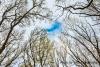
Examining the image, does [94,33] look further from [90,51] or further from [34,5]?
[34,5]

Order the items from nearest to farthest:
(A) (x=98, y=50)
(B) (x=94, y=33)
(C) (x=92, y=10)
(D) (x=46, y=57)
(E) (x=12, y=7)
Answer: (C) (x=92, y=10) → (E) (x=12, y=7) → (A) (x=98, y=50) → (B) (x=94, y=33) → (D) (x=46, y=57)

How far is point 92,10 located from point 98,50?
5632mm

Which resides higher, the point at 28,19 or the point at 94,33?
the point at 28,19

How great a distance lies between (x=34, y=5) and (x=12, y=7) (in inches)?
63.0

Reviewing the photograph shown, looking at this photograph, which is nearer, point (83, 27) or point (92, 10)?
point (92, 10)

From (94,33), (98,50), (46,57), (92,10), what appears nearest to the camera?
(92,10)

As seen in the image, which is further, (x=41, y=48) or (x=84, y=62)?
(x=41, y=48)

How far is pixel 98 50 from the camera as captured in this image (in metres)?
15.8

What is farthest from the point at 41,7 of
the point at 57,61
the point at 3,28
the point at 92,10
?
the point at 57,61

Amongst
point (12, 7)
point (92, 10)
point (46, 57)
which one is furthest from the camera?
point (46, 57)

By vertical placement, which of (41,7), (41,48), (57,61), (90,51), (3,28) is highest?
(41,7)

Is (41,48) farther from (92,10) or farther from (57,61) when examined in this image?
(92,10)

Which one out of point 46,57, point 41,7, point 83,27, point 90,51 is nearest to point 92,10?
point 41,7

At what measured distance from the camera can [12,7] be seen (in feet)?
46.1
